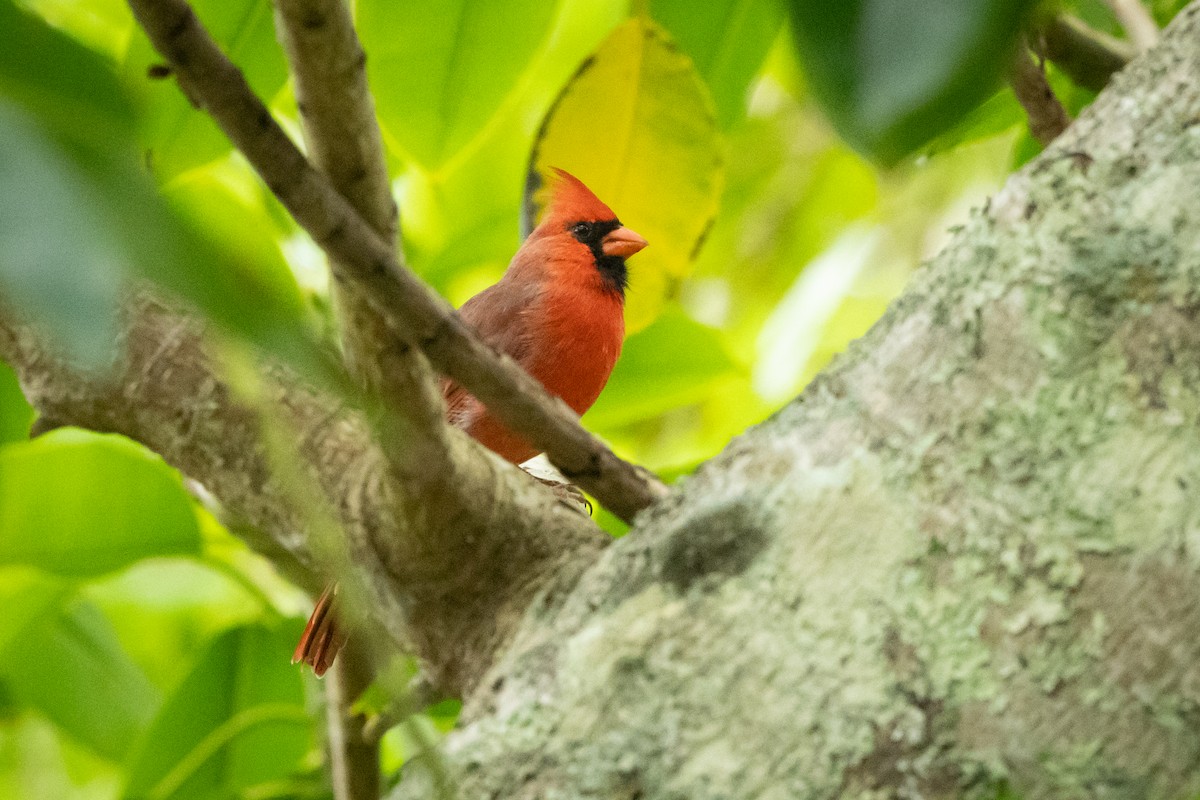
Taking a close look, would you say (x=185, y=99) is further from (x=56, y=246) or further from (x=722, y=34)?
(x=56, y=246)

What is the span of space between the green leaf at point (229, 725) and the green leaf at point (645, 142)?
0.88 metres

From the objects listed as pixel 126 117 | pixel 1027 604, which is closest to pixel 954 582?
pixel 1027 604

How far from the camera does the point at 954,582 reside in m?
0.97

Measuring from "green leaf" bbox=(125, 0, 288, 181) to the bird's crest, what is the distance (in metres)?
1.27

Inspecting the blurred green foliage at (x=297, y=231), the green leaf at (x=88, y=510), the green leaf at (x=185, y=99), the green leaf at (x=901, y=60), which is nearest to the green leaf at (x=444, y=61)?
the blurred green foliage at (x=297, y=231)

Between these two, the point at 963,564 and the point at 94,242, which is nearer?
the point at 94,242

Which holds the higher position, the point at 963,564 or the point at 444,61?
the point at 444,61

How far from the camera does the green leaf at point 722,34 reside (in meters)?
1.53

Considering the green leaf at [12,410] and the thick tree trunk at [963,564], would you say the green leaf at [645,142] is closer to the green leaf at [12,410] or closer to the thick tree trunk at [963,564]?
the thick tree trunk at [963,564]

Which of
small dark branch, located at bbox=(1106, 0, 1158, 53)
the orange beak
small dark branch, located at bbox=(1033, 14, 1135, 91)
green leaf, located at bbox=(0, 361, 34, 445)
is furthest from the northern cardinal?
small dark branch, located at bbox=(1106, 0, 1158, 53)

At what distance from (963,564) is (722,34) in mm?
836

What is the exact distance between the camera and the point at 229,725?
196 cm

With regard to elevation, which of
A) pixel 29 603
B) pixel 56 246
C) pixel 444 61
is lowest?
pixel 56 246

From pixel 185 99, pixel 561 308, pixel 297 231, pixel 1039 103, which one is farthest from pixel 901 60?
pixel 561 308
